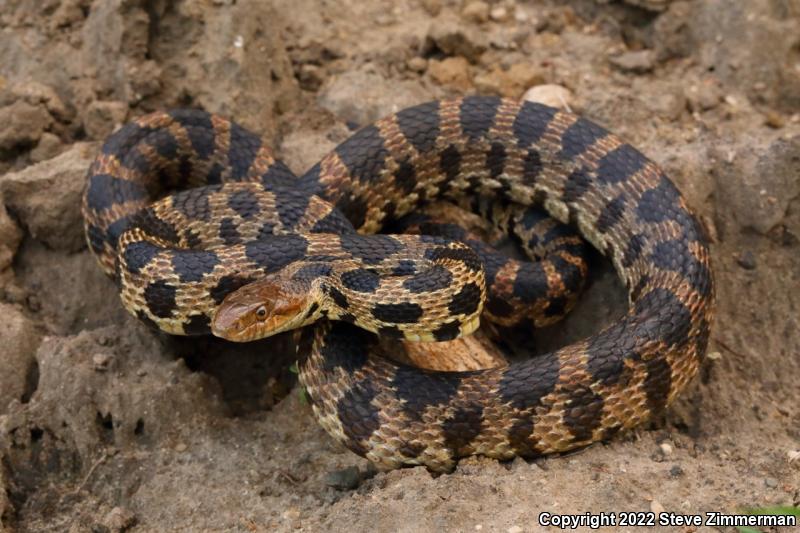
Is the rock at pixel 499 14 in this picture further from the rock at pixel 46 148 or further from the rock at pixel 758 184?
the rock at pixel 46 148

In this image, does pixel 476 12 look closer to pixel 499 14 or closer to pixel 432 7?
pixel 499 14

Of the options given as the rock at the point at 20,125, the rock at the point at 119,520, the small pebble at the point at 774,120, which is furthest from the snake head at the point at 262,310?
the small pebble at the point at 774,120

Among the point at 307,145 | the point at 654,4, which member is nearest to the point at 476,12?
the point at 654,4

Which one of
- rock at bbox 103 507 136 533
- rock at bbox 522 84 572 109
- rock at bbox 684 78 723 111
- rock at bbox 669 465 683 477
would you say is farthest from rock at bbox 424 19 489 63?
rock at bbox 103 507 136 533

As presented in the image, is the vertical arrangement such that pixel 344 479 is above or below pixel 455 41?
below

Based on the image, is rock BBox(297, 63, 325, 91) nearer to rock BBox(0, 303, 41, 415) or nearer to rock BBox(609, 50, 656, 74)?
rock BBox(609, 50, 656, 74)

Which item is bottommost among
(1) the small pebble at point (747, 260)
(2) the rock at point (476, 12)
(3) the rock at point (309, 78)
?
(1) the small pebble at point (747, 260)
